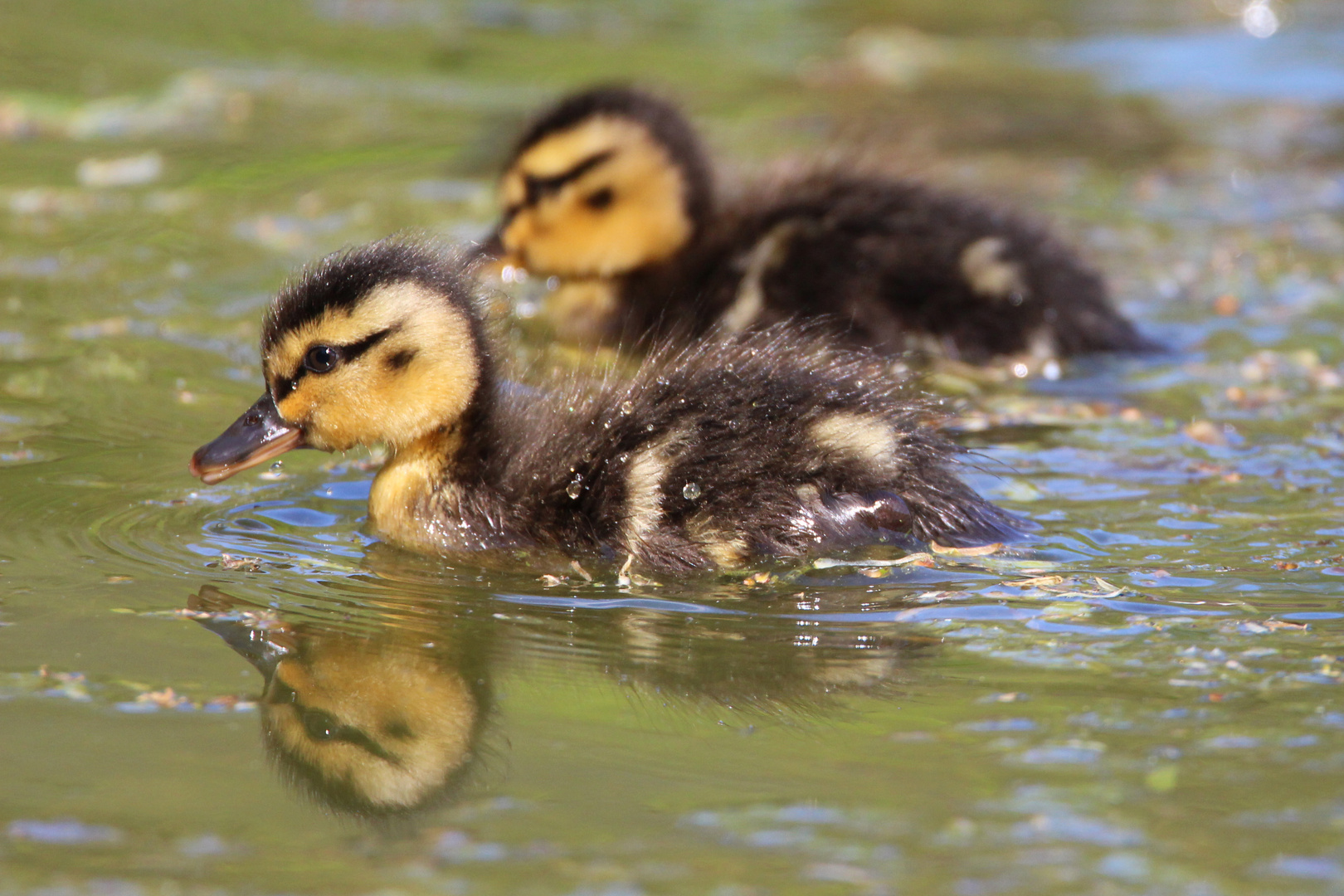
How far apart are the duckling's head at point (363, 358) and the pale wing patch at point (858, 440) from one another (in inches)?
28.8

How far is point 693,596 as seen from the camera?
129 inches

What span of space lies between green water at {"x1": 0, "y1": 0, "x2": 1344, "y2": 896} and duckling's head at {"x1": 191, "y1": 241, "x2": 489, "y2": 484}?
180 millimetres

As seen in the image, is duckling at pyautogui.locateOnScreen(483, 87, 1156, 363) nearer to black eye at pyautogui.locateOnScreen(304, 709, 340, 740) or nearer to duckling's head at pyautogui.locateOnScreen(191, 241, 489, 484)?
duckling's head at pyautogui.locateOnScreen(191, 241, 489, 484)

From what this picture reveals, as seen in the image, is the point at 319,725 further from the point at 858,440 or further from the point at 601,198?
the point at 601,198

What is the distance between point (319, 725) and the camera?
9.05 ft

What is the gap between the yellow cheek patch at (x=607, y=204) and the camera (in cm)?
534

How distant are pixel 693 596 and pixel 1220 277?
3.26 m

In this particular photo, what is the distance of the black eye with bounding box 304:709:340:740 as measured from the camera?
8.95 feet

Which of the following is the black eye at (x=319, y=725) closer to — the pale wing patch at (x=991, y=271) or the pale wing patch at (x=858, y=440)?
the pale wing patch at (x=858, y=440)

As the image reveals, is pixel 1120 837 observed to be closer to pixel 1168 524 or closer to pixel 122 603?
pixel 1168 524

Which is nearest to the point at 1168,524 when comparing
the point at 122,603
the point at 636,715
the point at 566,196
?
the point at 636,715

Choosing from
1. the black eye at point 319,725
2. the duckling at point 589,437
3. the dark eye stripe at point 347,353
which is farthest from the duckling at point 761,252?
the black eye at point 319,725

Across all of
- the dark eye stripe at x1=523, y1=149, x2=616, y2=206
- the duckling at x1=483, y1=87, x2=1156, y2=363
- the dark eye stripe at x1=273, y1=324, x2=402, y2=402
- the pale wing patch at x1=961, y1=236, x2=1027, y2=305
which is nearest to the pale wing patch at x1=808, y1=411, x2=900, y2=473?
the dark eye stripe at x1=273, y1=324, x2=402, y2=402

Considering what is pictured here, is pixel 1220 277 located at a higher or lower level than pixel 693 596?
higher
